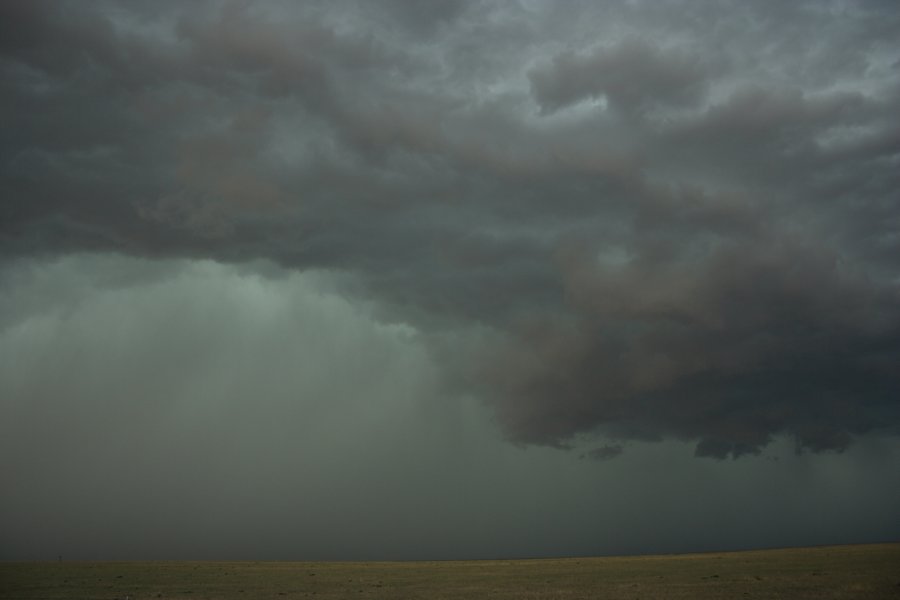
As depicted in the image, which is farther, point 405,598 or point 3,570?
point 3,570

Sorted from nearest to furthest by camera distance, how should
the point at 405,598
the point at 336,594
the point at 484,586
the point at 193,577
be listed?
the point at 405,598 < the point at 336,594 < the point at 484,586 < the point at 193,577

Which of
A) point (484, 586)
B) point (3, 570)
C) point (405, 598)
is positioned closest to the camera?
point (405, 598)

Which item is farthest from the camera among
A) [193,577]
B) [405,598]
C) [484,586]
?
[193,577]

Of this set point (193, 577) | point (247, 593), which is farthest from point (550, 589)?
point (193, 577)

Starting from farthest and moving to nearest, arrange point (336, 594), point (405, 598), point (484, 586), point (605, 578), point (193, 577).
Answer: point (193, 577) < point (605, 578) < point (484, 586) < point (336, 594) < point (405, 598)

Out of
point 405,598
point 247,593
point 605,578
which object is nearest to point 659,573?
point 605,578

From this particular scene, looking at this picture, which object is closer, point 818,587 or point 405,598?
point 818,587

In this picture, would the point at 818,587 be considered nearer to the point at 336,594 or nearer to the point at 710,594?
the point at 710,594

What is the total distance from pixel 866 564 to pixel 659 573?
69.9ft

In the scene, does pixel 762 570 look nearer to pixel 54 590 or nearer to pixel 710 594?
pixel 710 594

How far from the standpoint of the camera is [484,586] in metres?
71.3

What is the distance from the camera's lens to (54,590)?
214 feet

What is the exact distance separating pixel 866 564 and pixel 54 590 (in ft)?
263

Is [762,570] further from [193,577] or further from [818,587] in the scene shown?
[193,577]
